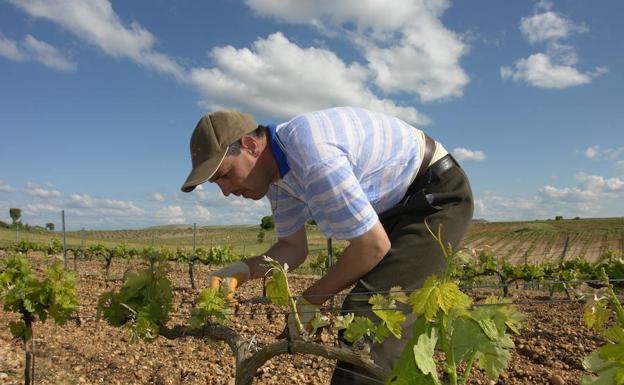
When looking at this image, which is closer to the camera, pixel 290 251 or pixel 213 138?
pixel 213 138

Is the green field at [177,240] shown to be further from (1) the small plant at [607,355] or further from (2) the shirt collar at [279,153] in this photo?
(1) the small plant at [607,355]

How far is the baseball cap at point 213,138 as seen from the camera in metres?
2.17

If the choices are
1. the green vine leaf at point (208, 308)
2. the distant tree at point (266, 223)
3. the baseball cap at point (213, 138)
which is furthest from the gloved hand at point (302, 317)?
the distant tree at point (266, 223)

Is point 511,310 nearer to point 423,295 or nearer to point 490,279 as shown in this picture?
point 423,295

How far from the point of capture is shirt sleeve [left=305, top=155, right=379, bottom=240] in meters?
1.94

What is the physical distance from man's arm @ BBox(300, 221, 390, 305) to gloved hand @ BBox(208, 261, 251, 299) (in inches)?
27.4

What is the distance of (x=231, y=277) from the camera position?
2766 millimetres

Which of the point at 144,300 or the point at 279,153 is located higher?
the point at 279,153

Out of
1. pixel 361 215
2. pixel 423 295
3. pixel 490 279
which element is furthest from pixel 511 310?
→ pixel 490 279

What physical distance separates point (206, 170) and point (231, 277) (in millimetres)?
827

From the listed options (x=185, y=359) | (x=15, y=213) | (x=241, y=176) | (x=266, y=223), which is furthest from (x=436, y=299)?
(x=15, y=213)

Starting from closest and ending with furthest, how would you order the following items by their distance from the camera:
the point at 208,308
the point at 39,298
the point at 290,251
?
the point at 208,308
the point at 290,251
the point at 39,298

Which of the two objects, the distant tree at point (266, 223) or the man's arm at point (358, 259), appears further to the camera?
the distant tree at point (266, 223)

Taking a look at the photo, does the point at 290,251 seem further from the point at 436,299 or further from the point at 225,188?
the point at 436,299
